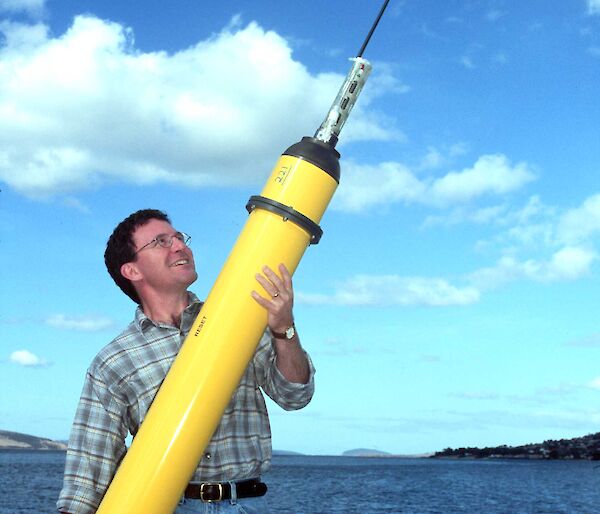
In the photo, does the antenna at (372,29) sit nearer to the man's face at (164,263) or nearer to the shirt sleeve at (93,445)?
the man's face at (164,263)

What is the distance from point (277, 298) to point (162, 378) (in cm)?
93

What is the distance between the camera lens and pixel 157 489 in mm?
4660

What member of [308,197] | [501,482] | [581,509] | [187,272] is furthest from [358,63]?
[501,482]

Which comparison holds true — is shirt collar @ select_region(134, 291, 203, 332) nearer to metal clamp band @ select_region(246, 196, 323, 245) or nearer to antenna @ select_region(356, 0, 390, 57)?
metal clamp band @ select_region(246, 196, 323, 245)

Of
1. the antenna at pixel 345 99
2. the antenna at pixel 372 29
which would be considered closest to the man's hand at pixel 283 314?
the antenna at pixel 345 99

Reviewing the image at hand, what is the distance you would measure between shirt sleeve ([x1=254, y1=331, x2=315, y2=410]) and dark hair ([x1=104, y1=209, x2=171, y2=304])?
0.90 m

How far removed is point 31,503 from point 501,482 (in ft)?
250

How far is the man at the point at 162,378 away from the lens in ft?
15.6

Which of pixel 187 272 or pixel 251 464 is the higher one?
pixel 187 272

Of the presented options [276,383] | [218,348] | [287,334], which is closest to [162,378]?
[218,348]

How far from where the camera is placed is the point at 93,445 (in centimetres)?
495

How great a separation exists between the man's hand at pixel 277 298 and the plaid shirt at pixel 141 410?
0.39 m

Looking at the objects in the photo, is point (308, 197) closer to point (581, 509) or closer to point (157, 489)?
point (157, 489)

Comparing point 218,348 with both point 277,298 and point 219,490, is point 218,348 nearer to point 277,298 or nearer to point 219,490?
point 277,298
